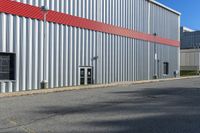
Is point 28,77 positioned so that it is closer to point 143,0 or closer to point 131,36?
point 131,36

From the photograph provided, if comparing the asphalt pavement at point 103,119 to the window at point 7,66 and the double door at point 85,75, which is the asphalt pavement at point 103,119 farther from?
the double door at point 85,75

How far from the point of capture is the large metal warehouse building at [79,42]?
27922 millimetres

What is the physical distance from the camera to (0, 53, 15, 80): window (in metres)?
27.4

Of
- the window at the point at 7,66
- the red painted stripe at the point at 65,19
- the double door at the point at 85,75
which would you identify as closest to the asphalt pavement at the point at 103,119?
the window at the point at 7,66

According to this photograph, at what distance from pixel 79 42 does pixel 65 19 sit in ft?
9.90

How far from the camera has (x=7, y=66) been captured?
27844mm

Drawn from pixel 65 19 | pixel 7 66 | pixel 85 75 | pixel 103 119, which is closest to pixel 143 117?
pixel 103 119

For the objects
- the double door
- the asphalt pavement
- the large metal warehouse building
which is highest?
the large metal warehouse building

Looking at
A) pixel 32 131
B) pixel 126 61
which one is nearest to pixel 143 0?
pixel 126 61

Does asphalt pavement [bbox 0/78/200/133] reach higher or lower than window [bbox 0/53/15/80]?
lower

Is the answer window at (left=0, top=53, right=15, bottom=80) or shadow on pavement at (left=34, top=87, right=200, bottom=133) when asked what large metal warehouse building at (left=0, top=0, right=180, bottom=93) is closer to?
window at (left=0, top=53, right=15, bottom=80)

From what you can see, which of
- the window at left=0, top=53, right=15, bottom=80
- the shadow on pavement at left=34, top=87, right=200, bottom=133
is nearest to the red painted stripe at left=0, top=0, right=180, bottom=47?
the window at left=0, top=53, right=15, bottom=80

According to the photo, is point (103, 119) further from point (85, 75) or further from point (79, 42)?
point (85, 75)

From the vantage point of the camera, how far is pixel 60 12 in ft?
107
